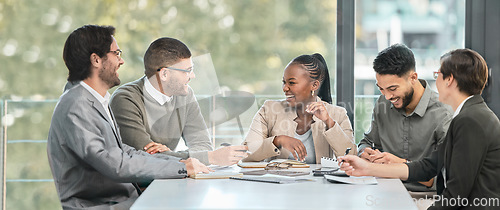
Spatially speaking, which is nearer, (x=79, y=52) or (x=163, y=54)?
(x=79, y=52)

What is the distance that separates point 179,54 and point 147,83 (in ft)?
0.64

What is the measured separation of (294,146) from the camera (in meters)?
2.53

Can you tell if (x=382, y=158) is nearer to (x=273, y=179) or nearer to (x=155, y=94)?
(x=273, y=179)

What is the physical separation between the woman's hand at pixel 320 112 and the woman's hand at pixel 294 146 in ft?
0.49

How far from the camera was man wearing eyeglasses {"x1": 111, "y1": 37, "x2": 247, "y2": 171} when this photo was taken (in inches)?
101

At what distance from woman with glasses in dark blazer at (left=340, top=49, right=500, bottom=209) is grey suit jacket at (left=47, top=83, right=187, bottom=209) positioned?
0.91 m

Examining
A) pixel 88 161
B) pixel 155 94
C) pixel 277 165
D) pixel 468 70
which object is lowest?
pixel 277 165

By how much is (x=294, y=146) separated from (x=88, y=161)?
907 mm

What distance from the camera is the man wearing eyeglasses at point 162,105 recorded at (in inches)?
101

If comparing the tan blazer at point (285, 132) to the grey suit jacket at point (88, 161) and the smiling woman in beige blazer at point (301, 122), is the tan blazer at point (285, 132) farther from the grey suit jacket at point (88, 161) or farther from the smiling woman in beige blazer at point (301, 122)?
the grey suit jacket at point (88, 161)

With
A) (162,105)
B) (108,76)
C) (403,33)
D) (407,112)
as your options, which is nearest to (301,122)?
(407,112)

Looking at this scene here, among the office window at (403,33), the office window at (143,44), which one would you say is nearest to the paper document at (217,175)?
the office window at (143,44)

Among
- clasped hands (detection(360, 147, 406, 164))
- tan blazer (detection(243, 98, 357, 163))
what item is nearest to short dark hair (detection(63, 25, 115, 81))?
tan blazer (detection(243, 98, 357, 163))

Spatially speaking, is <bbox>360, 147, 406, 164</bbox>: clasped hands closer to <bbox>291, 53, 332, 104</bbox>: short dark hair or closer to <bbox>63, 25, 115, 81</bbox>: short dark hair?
<bbox>291, 53, 332, 104</bbox>: short dark hair
